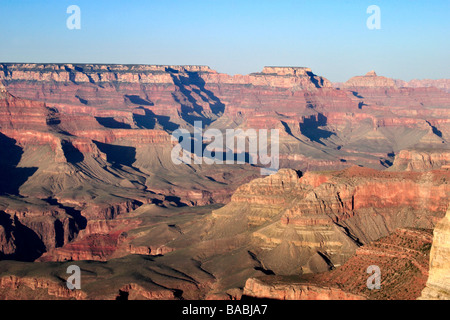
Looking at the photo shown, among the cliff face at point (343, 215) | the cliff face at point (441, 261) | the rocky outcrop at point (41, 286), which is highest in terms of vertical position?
the cliff face at point (441, 261)

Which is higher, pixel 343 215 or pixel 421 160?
pixel 421 160

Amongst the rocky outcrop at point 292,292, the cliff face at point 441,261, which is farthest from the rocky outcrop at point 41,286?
the cliff face at point 441,261

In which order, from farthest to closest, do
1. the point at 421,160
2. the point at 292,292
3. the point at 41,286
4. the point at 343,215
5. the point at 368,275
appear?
the point at 421,160 → the point at 343,215 → the point at 41,286 → the point at 292,292 → the point at 368,275

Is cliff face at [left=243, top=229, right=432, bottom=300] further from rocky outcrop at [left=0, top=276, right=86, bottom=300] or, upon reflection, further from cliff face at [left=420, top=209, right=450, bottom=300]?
rocky outcrop at [left=0, top=276, right=86, bottom=300]

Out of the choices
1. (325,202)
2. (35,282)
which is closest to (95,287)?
(35,282)

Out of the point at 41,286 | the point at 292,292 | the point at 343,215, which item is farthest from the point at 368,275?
the point at 41,286

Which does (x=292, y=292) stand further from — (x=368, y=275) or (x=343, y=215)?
(x=343, y=215)

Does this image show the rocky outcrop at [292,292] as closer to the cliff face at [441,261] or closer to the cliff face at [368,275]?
the cliff face at [368,275]

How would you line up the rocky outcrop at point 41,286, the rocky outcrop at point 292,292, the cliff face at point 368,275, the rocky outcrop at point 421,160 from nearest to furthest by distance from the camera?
the cliff face at point 368,275, the rocky outcrop at point 292,292, the rocky outcrop at point 41,286, the rocky outcrop at point 421,160
